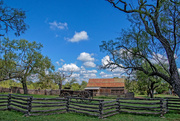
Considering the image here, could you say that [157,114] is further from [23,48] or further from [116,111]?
[23,48]

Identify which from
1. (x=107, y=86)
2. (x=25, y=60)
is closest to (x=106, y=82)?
(x=107, y=86)

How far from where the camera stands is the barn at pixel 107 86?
39.9 m

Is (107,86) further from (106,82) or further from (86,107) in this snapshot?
(86,107)

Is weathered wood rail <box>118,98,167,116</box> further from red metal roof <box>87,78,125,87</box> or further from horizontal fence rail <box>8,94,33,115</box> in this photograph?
red metal roof <box>87,78,125,87</box>

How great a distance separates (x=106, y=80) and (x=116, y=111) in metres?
35.1

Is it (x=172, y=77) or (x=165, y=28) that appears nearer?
(x=172, y=77)

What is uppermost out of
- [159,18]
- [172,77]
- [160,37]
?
[159,18]

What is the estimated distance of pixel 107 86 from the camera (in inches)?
1686

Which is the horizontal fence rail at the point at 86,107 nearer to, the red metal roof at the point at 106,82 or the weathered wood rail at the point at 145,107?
the weathered wood rail at the point at 145,107

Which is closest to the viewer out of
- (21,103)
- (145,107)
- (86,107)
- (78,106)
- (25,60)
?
(21,103)

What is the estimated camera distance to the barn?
131ft

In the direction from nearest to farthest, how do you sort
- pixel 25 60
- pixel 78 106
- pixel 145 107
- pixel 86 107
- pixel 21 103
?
pixel 21 103 < pixel 86 107 < pixel 145 107 < pixel 78 106 < pixel 25 60

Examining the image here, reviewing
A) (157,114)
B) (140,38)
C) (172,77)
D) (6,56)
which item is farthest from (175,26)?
(6,56)

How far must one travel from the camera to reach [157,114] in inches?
407
